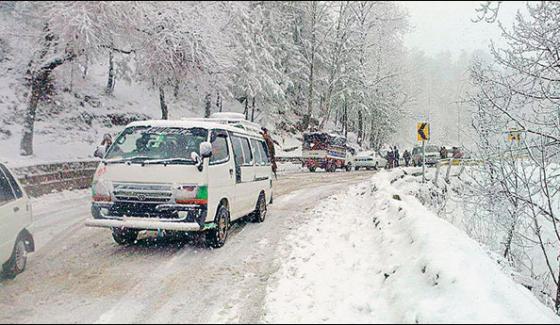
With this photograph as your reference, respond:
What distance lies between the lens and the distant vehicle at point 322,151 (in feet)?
97.8

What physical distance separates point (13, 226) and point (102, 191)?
4.41ft

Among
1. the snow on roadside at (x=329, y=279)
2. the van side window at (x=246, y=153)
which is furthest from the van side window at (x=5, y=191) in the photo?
the van side window at (x=246, y=153)

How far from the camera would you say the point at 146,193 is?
700cm

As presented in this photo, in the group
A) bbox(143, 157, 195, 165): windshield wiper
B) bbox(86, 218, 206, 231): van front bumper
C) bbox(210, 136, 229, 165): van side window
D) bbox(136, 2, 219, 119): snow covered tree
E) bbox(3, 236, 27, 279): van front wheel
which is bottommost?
bbox(3, 236, 27, 279): van front wheel

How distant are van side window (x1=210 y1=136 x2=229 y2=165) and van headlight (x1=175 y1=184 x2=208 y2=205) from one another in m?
0.68

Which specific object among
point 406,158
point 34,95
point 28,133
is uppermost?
point 34,95

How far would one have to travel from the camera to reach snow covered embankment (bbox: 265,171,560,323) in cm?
422

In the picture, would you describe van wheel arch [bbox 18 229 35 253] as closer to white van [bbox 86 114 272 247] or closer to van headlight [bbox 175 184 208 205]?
white van [bbox 86 114 272 247]

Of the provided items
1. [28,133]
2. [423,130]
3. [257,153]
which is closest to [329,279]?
[257,153]

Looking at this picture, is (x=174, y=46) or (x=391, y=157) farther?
(x=391, y=157)

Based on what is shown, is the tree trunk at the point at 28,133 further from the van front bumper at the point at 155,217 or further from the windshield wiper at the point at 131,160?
the van front bumper at the point at 155,217

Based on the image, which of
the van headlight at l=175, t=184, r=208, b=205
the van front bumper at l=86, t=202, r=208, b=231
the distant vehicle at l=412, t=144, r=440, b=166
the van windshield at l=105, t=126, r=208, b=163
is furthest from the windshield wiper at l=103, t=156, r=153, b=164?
the distant vehicle at l=412, t=144, r=440, b=166

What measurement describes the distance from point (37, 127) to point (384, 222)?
17709 mm

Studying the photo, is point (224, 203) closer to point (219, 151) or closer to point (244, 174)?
point (219, 151)
